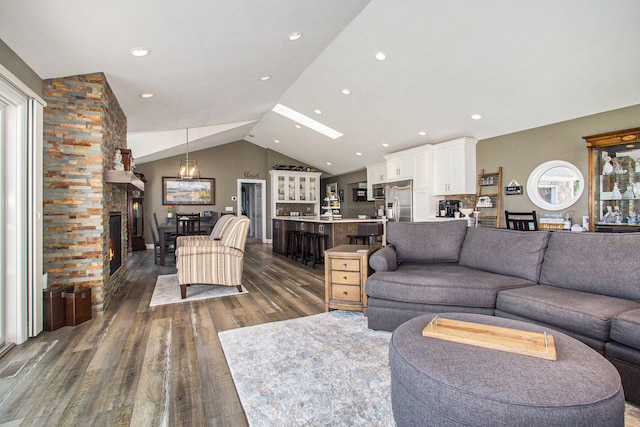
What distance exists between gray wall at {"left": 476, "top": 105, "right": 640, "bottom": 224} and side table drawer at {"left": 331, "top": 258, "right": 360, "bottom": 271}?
3535 millimetres

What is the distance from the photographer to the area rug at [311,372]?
162 cm

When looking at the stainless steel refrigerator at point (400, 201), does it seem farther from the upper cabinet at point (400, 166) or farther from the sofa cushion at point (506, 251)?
the sofa cushion at point (506, 251)

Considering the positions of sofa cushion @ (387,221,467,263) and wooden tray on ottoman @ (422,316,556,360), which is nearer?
wooden tray on ottoman @ (422,316,556,360)

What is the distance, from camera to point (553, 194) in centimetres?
467

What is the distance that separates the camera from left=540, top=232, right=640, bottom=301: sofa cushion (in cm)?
206

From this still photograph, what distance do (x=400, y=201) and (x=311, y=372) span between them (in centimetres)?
567

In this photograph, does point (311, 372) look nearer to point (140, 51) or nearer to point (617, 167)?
point (140, 51)

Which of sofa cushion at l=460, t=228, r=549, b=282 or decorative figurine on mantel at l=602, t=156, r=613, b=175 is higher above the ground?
decorative figurine on mantel at l=602, t=156, r=613, b=175

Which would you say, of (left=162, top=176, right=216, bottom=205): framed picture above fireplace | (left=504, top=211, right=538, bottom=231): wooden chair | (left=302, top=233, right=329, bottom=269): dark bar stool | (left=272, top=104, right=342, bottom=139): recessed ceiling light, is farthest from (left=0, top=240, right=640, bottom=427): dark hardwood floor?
(left=162, top=176, right=216, bottom=205): framed picture above fireplace

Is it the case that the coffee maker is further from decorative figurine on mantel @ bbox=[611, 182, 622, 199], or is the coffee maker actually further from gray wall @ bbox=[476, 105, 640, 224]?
decorative figurine on mantel @ bbox=[611, 182, 622, 199]

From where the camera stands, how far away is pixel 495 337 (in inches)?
56.8

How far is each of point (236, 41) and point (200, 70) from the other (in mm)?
742

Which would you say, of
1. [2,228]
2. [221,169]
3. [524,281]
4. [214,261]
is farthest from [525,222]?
[221,169]

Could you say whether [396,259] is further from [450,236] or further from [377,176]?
[377,176]
